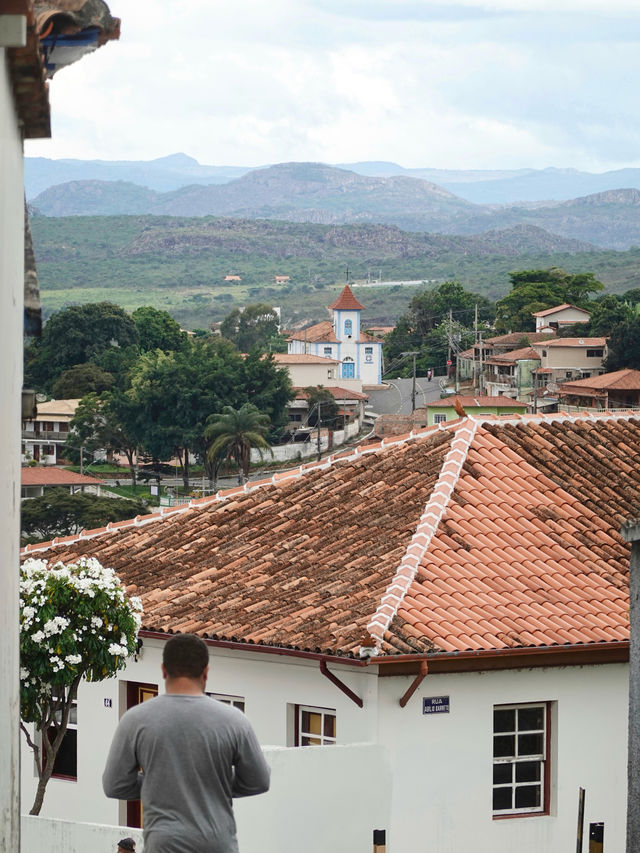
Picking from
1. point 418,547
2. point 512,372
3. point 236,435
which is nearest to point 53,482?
point 236,435

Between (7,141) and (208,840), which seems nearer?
(208,840)

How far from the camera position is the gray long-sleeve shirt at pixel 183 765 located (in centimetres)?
525

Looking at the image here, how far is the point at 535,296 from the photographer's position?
133 m

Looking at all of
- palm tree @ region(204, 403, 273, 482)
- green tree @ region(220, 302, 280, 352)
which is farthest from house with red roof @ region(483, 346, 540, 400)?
green tree @ region(220, 302, 280, 352)

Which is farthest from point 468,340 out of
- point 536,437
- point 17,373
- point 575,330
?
point 17,373

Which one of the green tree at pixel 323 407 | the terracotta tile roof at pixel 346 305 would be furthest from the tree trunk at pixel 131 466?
the terracotta tile roof at pixel 346 305

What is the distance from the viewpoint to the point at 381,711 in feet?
42.1

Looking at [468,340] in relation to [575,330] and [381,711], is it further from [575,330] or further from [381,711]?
[381,711]

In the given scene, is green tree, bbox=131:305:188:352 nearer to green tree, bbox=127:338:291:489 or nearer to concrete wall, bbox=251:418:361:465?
green tree, bbox=127:338:291:489

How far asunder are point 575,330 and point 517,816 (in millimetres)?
102515

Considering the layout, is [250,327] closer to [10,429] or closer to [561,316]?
[561,316]

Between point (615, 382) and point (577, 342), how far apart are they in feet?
48.9

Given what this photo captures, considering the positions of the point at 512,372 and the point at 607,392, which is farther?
the point at 512,372

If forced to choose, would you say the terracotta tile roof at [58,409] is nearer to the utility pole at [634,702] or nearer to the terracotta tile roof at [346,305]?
the terracotta tile roof at [346,305]
